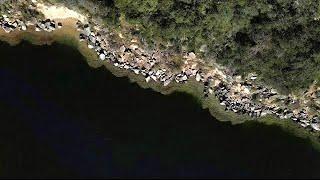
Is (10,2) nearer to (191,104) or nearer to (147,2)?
(147,2)

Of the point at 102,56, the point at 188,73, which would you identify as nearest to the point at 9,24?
the point at 102,56

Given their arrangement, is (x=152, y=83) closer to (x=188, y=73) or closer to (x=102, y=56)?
(x=188, y=73)

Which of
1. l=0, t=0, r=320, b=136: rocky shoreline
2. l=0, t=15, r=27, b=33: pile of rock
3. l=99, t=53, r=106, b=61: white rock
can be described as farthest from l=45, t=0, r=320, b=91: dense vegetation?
l=0, t=15, r=27, b=33: pile of rock

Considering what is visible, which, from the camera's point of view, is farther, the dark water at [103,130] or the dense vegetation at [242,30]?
the dark water at [103,130]

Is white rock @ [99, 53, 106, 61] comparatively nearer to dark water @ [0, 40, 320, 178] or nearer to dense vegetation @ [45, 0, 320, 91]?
dark water @ [0, 40, 320, 178]

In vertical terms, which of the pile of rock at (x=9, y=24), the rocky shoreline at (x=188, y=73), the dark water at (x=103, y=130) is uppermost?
the pile of rock at (x=9, y=24)

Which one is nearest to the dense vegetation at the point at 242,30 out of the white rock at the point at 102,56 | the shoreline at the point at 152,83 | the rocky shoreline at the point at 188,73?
the rocky shoreline at the point at 188,73

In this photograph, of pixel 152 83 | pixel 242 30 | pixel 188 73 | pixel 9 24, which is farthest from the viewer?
pixel 152 83

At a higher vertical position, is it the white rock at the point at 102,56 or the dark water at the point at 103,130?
the white rock at the point at 102,56

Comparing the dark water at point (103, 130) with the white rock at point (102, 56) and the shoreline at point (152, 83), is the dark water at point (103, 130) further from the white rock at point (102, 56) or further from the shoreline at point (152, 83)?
the white rock at point (102, 56)
